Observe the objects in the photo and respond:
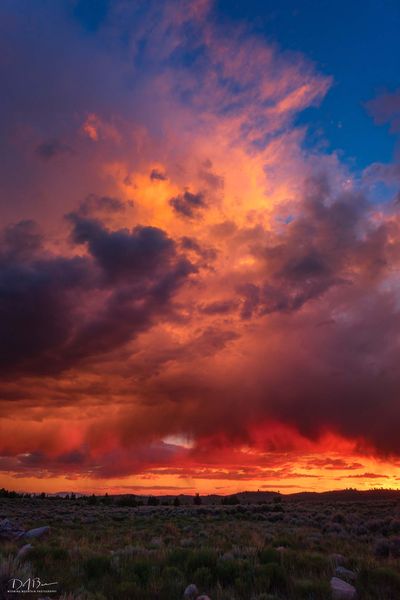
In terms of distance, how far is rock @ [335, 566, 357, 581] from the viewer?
41.3 feet

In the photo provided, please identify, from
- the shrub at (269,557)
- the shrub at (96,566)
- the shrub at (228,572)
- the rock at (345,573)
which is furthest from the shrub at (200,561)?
the rock at (345,573)

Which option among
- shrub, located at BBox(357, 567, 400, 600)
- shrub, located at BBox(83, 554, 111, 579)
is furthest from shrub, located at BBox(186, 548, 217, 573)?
shrub, located at BBox(357, 567, 400, 600)

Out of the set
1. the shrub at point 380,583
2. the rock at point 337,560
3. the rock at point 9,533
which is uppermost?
the rock at point 9,533

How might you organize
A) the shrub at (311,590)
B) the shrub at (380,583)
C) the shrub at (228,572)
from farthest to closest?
the shrub at (228,572), the shrub at (380,583), the shrub at (311,590)

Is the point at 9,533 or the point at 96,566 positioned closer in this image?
the point at 96,566

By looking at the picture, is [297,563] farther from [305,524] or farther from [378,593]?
[305,524]

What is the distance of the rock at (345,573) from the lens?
12.6 meters

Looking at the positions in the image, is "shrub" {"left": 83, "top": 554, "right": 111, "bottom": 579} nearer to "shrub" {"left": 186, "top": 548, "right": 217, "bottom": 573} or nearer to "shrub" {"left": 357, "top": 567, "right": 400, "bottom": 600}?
"shrub" {"left": 186, "top": 548, "right": 217, "bottom": 573}

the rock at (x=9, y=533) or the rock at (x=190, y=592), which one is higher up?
the rock at (x=9, y=533)

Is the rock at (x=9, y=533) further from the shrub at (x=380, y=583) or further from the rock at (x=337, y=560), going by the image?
the shrub at (x=380, y=583)

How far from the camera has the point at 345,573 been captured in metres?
12.8

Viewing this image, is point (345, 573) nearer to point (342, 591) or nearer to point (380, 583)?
point (380, 583)

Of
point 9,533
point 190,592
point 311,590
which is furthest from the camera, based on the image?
point 9,533

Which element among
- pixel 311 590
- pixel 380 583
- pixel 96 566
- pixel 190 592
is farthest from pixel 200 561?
pixel 380 583
